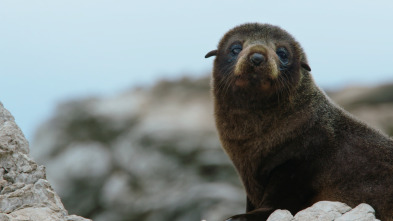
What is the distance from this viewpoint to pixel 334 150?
8.12 m

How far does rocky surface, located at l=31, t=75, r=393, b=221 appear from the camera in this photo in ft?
83.7

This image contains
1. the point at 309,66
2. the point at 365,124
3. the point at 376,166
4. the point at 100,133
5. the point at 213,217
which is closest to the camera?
the point at 376,166

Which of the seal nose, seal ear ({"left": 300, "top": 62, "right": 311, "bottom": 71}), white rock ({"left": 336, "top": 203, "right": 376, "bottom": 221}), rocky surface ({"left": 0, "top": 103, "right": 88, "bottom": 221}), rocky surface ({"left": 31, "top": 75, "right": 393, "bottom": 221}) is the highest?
rocky surface ({"left": 31, "top": 75, "right": 393, "bottom": 221})

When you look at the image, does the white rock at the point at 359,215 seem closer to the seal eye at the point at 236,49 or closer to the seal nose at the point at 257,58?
the seal nose at the point at 257,58

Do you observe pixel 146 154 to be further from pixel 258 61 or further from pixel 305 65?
pixel 258 61

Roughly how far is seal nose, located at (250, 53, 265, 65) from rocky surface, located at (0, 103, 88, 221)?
2.98 metres

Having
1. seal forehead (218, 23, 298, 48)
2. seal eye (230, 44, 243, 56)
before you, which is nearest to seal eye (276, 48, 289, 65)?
seal forehead (218, 23, 298, 48)

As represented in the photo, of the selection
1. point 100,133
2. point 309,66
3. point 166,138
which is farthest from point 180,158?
point 309,66

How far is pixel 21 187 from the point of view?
6.31m

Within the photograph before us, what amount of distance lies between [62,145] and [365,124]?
22.8 meters

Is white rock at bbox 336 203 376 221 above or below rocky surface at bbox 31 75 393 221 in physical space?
below

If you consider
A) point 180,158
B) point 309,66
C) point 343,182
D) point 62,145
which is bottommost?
point 343,182

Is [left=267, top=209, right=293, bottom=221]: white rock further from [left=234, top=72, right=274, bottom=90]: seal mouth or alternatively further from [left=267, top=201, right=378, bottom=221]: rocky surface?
[left=234, top=72, right=274, bottom=90]: seal mouth

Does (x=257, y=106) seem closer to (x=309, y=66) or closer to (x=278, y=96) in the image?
(x=278, y=96)
